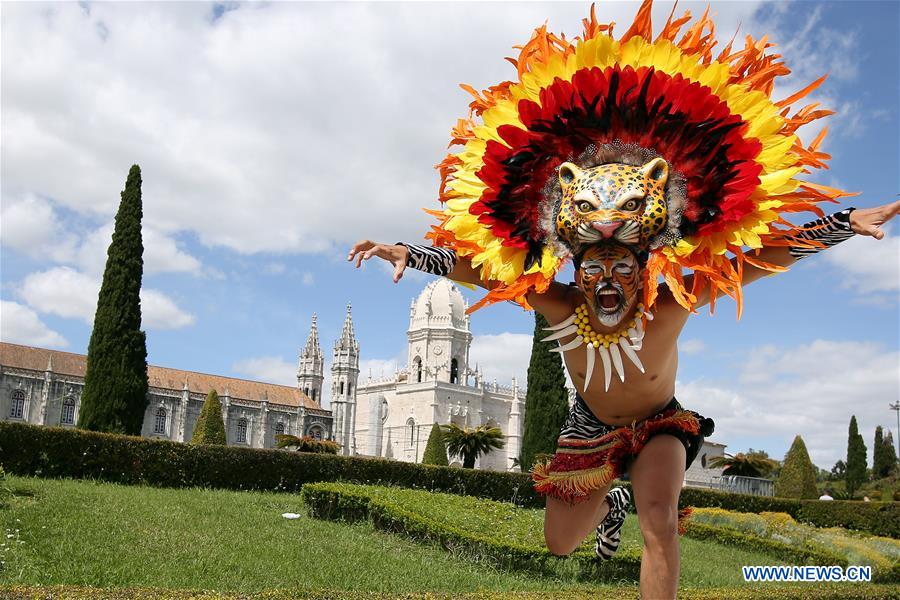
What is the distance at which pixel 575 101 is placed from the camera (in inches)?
148

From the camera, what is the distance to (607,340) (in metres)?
3.84

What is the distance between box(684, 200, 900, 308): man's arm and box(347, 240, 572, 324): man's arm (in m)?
0.66

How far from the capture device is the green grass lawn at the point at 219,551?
667 centimetres

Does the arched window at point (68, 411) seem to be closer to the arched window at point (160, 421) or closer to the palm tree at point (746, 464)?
the arched window at point (160, 421)

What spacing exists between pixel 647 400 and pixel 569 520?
81 cm

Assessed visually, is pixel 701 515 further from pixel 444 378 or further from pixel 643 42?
pixel 444 378

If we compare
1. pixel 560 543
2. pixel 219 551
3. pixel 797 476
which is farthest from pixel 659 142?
pixel 797 476

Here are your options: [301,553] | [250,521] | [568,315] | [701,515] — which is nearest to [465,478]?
[701,515]

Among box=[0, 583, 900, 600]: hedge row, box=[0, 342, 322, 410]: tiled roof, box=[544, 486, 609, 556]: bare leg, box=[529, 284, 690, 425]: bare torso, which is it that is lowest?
box=[0, 583, 900, 600]: hedge row

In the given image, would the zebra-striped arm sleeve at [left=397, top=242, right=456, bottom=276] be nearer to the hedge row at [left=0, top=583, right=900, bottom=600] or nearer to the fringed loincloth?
the fringed loincloth

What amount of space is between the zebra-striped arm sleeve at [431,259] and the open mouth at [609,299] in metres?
0.79

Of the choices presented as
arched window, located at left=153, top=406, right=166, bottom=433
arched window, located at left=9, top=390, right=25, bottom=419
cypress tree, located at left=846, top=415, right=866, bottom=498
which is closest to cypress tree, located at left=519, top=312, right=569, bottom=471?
cypress tree, located at left=846, top=415, right=866, bottom=498

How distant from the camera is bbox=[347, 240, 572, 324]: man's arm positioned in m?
3.77

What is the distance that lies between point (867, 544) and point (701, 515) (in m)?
3.42
